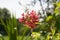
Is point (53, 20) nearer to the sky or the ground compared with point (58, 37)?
nearer to the sky

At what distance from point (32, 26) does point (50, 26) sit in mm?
722

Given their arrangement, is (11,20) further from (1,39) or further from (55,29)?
(55,29)

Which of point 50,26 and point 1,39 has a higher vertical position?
point 50,26

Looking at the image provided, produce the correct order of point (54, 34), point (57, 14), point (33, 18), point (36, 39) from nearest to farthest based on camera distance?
1. point (57, 14)
2. point (54, 34)
3. point (36, 39)
4. point (33, 18)

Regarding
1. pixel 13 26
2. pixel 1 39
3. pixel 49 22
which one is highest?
pixel 49 22

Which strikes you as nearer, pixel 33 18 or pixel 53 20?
pixel 53 20

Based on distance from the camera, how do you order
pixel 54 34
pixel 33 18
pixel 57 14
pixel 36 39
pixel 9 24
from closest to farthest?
1. pixel 57 14
2. pixel 54 34
3. pixel 36 39
4. pixel 33 18
5. pixel 9 24

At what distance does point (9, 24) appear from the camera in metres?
2.33

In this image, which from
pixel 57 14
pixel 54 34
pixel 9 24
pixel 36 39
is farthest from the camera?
pixel 9 24

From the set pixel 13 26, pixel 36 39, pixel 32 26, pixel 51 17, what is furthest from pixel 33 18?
pixel 51 17

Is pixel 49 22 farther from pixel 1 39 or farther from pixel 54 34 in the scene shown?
pixel 1 39

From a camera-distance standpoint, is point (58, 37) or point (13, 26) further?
point (13, 26)

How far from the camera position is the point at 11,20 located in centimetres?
246

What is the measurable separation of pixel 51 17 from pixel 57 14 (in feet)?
0.27
